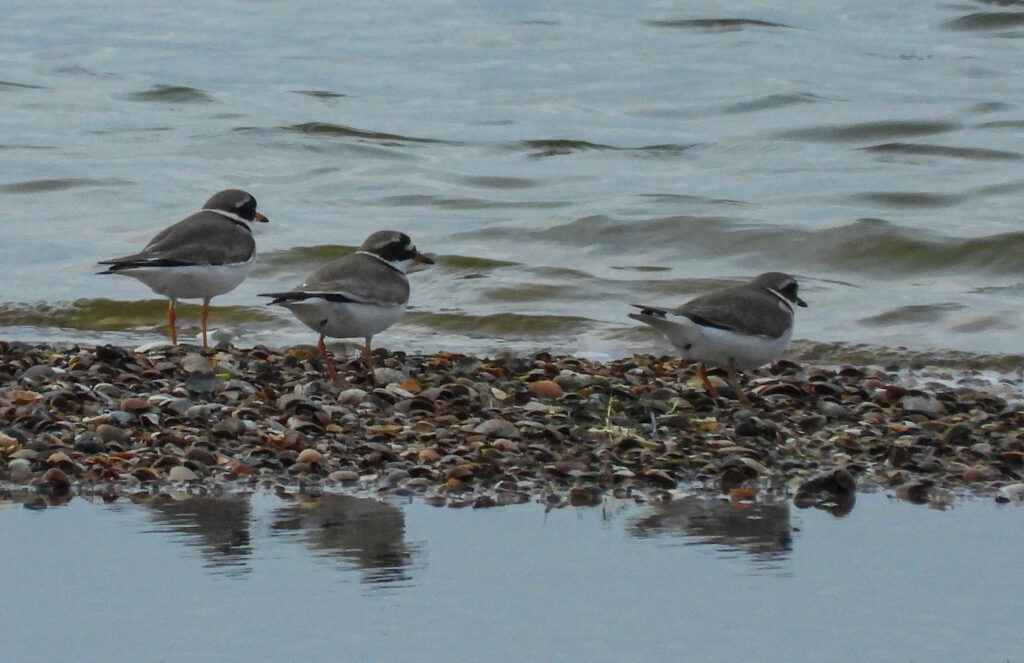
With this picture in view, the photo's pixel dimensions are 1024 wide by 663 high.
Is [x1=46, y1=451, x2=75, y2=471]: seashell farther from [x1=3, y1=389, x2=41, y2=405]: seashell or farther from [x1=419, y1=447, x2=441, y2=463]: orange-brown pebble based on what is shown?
[x1=419, y1=447, x2=441, y2=463]: orange-brown pebble

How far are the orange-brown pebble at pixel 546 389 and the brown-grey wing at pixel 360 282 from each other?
115cm

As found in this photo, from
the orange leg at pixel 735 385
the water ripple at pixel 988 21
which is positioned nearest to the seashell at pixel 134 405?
the orange leg at pixel 735 385

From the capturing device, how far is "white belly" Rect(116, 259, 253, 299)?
37.3 ft

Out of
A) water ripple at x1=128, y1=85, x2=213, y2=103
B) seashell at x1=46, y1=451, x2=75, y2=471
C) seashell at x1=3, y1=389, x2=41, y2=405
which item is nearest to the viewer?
seashell at x1=46, y1=451, x2=75, y2=471

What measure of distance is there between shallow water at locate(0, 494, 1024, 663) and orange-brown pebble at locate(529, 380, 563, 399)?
2462 mm

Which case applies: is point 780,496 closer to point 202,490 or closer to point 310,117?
point 202,490

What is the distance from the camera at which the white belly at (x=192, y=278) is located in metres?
11.4

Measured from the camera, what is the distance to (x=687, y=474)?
27.4ft

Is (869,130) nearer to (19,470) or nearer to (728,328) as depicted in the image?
(728,328)

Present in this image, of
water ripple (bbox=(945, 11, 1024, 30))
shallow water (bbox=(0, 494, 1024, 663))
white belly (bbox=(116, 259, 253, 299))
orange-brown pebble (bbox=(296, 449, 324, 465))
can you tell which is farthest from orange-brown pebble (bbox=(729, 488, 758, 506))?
water ripple (bbox=(945, 11, 1024, 30))

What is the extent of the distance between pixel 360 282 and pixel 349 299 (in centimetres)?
25

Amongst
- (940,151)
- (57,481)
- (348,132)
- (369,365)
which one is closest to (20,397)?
(57,481)

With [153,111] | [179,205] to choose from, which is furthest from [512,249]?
[153,111]

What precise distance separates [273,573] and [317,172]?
14861 millimetres
